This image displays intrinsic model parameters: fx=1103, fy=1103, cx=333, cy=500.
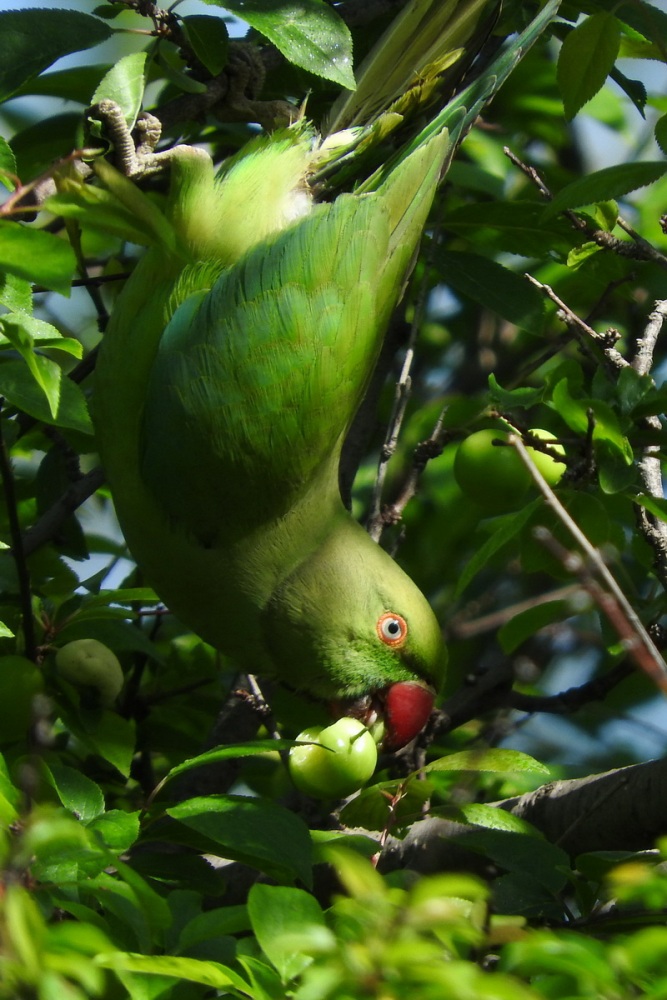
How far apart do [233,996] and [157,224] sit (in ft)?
2.91

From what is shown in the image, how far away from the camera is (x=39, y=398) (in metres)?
1.61

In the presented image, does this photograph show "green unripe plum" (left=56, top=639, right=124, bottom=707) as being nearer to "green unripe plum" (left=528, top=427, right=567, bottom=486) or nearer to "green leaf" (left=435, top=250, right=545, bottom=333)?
"green unripe plum" (left=528, top=427, right=567, bottom=486)

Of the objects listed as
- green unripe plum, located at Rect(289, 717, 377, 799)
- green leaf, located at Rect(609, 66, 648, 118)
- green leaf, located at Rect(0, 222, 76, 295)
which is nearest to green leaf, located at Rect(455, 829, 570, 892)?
green unripe plum, located at Rect(289, 717, 377, 799)

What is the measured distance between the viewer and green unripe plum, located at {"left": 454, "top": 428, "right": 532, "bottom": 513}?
93.4 inches

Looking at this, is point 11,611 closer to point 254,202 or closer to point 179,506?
point 179,506

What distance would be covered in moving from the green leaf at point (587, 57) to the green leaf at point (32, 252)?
143 cm

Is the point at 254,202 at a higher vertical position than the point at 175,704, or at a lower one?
higher

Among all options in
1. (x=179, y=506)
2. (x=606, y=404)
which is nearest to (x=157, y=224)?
(x=606, y=404)

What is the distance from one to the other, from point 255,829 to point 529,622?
3.54ft

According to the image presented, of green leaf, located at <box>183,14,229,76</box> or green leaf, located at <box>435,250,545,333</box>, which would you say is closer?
green leaf, located at <box>183,14,229,76</box>

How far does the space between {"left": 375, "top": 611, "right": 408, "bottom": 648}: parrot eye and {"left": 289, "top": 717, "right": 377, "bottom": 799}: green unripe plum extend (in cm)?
45

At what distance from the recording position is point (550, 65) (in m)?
3.25

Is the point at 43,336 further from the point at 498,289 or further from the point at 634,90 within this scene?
the point at 634,90

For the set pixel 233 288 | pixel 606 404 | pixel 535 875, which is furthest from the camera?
pixel 233 288
